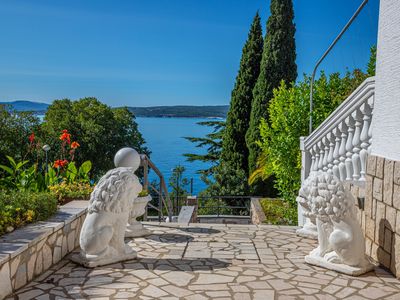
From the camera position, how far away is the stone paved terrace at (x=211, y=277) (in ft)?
10.4

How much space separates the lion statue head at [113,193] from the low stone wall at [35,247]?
471 millimetres

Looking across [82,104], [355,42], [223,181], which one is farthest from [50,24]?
[355,42]

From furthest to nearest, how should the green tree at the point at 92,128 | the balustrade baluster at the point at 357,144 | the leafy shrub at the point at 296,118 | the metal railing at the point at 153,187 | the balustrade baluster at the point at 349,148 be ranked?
1. the green tree at the point at 92,128
2. the leafy shrub at the point at 296,118
3. the metal railing at the point at 153,187
4. the balustrade baluster at the point at 349,148
5. the balustrade baluster at the point at 357,144

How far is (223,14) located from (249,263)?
18.8m

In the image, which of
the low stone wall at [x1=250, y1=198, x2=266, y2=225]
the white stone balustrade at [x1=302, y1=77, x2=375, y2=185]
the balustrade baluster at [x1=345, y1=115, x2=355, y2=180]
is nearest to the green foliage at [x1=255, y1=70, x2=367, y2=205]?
the low stone wall at [x1=250, y1=198, x2=266, y2=225]

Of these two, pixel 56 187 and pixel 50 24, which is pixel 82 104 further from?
pixel 56 187

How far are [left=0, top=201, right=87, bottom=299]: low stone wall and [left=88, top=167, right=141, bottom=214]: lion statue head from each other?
0.47 metres

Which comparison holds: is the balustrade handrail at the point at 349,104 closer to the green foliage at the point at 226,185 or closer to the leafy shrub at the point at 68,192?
the leafy shrub at the point at 68,192

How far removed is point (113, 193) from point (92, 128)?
1476 centimetres

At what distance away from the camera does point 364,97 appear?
4.26 metres

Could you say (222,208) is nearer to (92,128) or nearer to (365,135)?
(92,128)

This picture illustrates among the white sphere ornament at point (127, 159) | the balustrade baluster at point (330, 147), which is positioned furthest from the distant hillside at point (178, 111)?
the white sphere ornament at point (127, 159)

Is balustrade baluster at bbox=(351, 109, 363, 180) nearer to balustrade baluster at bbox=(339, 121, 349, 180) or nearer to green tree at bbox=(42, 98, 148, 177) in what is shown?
balustrade baluster at bbox=(339, 121, 349, 180)

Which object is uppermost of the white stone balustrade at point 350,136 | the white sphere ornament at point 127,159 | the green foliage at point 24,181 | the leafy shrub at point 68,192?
the white stone balustrade at point 350,136
